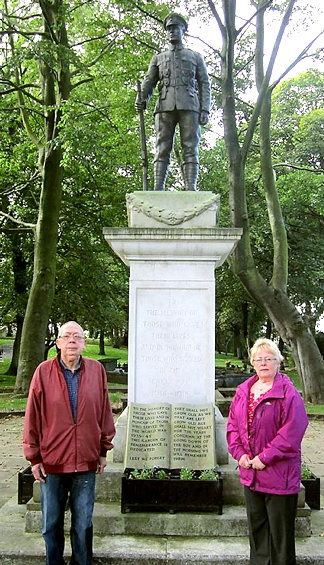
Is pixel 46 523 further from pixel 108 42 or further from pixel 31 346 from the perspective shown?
pixel 108 42

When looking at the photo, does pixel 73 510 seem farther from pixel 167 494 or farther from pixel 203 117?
pixel 203 117

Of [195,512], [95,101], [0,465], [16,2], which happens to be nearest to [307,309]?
[95,101]

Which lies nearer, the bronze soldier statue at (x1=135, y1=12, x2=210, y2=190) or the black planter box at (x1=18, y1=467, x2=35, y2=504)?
the black planter box at (x1=18, y1=467, x2=35, y2=504)

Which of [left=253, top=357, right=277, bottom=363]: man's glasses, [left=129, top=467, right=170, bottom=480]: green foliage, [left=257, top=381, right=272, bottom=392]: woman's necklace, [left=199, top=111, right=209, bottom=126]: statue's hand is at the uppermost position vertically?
[left=199, top=111, right=209, bottom=126]: statue's hand

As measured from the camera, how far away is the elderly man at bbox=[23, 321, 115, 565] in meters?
4.14

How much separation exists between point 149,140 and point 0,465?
13.1m

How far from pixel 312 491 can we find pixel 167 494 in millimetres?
1594

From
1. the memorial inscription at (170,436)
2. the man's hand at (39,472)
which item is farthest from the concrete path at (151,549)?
the man's hand at (39,472)

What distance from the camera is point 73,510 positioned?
4.25 m

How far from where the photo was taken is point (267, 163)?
15.3 m

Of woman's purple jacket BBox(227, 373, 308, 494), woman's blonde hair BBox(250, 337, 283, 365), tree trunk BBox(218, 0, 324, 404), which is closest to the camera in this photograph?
woman's purple jacket BBox(227, 373, 308, 494)

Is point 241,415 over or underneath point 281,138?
underneath

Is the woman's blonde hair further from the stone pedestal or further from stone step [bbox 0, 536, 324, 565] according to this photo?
the stone pedestal

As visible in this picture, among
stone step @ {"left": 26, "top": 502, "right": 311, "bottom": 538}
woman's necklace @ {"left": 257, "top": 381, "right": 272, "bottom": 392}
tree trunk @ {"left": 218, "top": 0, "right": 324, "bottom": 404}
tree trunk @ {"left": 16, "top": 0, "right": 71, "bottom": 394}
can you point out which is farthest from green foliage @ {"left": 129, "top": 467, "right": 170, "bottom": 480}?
tree trunk @ {"left": 16, "top": 0, "right": 71, "bottom": 394}
